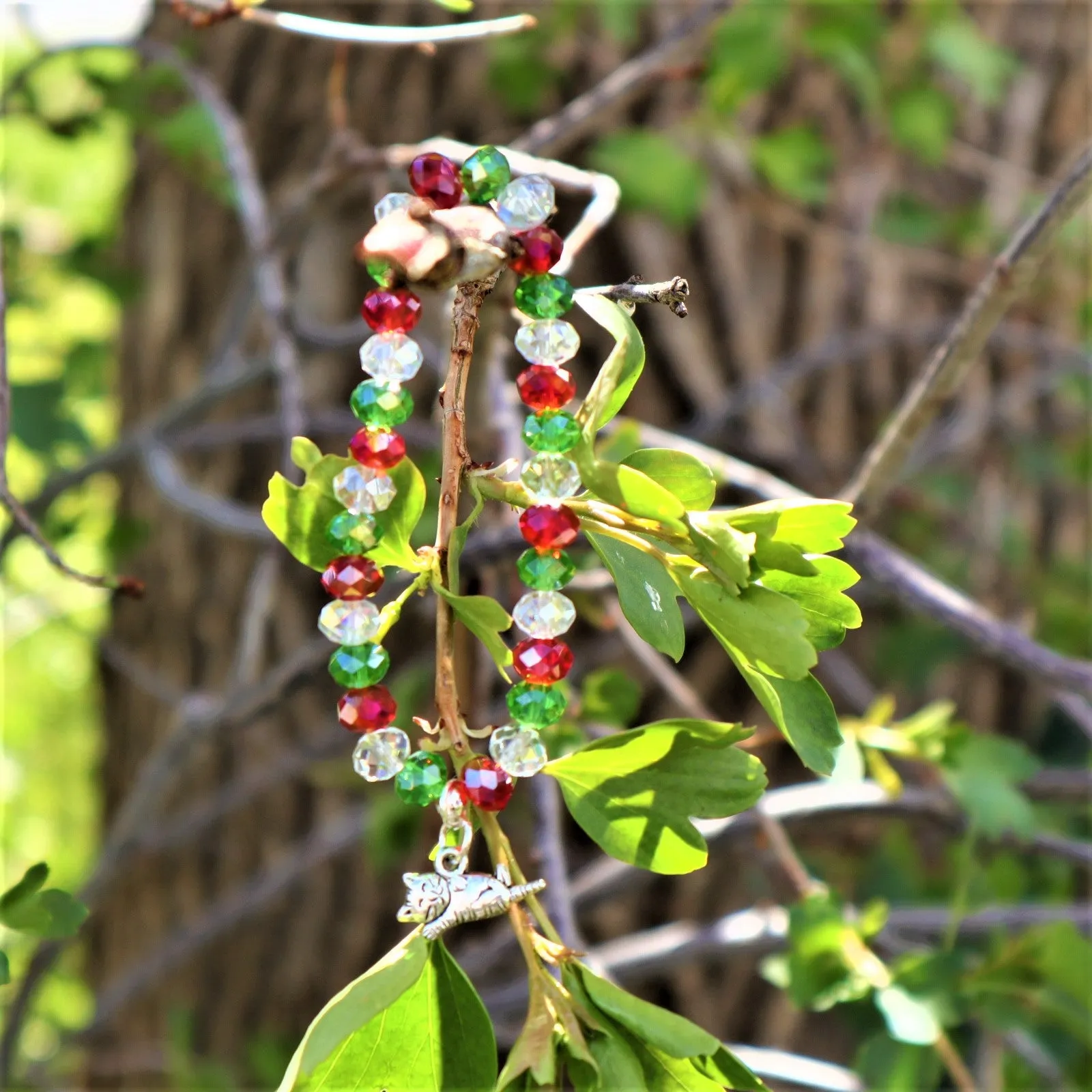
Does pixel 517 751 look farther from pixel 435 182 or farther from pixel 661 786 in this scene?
pixel 435 182

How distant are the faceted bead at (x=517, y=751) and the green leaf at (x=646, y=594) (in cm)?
5

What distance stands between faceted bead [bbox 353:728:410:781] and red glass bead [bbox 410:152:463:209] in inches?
6.6

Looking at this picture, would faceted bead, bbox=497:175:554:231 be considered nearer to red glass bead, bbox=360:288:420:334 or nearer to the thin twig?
red glass bead, bbox=360:288:420:334

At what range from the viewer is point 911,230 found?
3.68 ft

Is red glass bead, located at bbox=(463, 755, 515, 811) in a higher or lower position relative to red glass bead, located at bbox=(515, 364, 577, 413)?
lower

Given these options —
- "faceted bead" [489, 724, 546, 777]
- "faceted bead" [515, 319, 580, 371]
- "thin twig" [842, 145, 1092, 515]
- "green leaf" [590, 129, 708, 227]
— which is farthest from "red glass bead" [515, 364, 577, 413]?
"green leaf" [590, 129, 708, 227]

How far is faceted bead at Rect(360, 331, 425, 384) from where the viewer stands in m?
0.35

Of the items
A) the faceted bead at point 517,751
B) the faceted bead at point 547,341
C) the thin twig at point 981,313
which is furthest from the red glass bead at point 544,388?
the thin twig at point 981,313

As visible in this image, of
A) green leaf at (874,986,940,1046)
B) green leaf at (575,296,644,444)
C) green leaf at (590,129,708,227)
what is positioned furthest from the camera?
green leaf at (590,129,708,227)

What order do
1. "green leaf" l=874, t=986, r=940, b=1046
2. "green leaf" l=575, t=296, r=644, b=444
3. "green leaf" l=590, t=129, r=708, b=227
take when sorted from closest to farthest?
"green leaf" l=575, t=296, r=644, b=444, "green leaf" l=874, t=986, r=940, b=1046, "green leaf" l=590, t=129, r=708, b=227

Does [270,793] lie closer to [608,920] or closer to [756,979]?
[608,920]

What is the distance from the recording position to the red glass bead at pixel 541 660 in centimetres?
37

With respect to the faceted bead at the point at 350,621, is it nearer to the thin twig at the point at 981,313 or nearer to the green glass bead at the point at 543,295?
the green glass bead at the point at 543,295

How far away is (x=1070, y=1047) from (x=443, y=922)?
67 centimetres
